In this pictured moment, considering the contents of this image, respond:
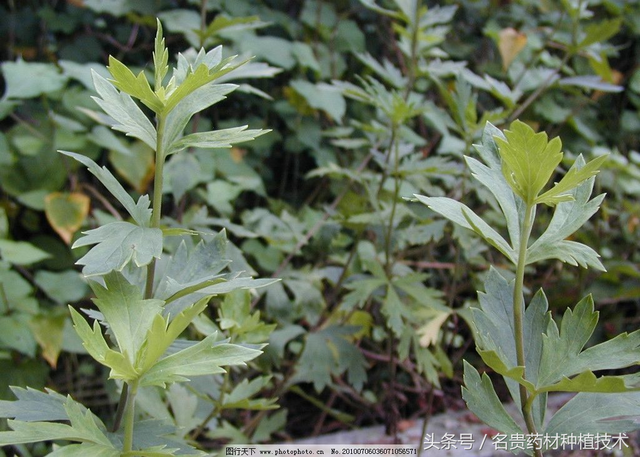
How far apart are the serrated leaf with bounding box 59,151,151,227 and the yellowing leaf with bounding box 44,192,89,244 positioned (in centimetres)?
97

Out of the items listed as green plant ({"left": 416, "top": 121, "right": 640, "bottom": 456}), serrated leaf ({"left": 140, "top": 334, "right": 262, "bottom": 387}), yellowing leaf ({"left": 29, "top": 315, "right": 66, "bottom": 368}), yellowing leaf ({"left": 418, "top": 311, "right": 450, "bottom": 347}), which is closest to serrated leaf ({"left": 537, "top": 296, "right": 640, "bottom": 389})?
green plant ({"left": 416, "top": 121, "right": 640, "bottom": 456})

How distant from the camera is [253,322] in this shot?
0.95m

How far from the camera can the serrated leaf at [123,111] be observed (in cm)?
65

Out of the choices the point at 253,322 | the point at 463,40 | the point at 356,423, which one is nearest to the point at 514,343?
the point at 253,322

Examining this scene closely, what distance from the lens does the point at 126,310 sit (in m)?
0.61

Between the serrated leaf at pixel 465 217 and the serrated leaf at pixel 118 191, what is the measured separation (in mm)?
310

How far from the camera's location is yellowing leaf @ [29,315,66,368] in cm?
131

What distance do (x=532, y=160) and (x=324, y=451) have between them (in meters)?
0.73

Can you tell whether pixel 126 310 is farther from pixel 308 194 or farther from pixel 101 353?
pixel 308 194

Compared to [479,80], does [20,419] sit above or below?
below

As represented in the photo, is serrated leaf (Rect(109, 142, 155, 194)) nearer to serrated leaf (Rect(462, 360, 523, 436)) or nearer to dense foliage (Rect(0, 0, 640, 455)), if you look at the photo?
dense foliage (Rect(0, 0, 640, 455))

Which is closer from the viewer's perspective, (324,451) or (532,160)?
(532,160)

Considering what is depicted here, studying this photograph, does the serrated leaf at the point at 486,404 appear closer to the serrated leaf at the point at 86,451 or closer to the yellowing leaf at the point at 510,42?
the serrated leaf at the point at 86,451

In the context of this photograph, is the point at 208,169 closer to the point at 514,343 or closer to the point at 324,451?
the point at 324,451
